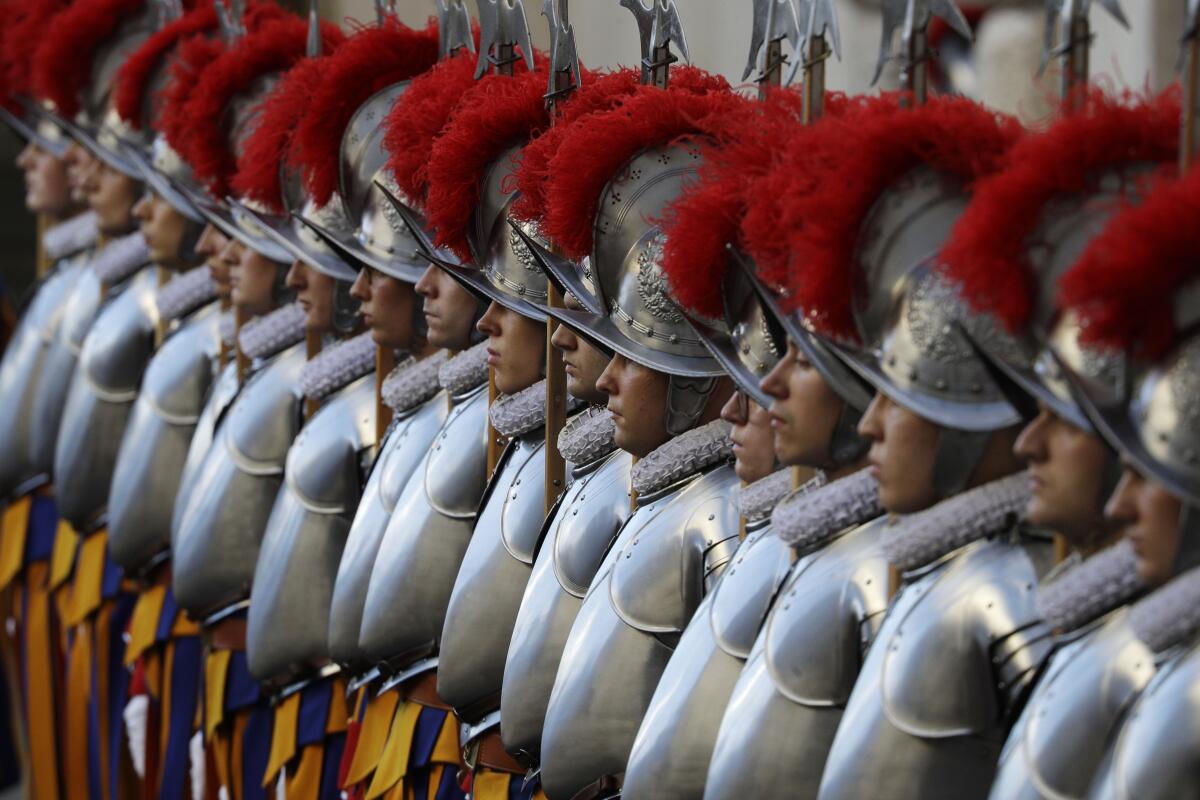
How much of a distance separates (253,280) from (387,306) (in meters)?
0.72

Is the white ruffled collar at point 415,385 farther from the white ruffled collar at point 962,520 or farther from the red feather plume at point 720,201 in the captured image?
the white ruffled collar at point 962,520

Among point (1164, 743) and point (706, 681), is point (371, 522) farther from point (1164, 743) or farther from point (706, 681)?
point (1164, 743)

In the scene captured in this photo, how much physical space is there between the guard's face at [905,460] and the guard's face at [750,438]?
1.25ft

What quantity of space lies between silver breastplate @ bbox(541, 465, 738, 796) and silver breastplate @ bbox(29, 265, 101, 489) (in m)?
2.85

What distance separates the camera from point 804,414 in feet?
8.19

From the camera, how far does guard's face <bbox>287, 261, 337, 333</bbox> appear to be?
160 inches

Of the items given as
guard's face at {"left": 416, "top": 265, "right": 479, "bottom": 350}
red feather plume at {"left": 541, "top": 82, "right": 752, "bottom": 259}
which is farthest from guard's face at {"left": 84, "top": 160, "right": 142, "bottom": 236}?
red feather plume at {"left": 541, "top": 82, "right": 752, "bottom": 259}

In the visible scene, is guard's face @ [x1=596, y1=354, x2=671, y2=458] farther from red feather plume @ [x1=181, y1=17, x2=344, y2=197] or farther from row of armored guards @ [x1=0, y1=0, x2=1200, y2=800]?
red feather plume @ [x1=181, y1=17, x2=344, y2=197]

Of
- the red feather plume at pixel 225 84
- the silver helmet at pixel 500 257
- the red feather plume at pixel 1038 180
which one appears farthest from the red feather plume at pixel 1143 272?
the red feather plume at pixel 225 84

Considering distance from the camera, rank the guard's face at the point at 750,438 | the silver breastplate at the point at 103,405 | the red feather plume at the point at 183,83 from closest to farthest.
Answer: the guard's face at the point at 750,438 → the red feather plume at the point at 183,83 → the silver breastplate at the point at 103,405

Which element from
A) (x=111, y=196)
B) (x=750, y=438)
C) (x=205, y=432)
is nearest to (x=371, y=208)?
(x=205, y=432)

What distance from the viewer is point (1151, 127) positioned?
2.05m

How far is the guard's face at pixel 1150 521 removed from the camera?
1.92 metres

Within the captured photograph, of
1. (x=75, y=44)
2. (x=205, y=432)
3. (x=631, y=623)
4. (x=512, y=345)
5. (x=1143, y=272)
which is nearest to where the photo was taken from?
(x=1143, y=272)
